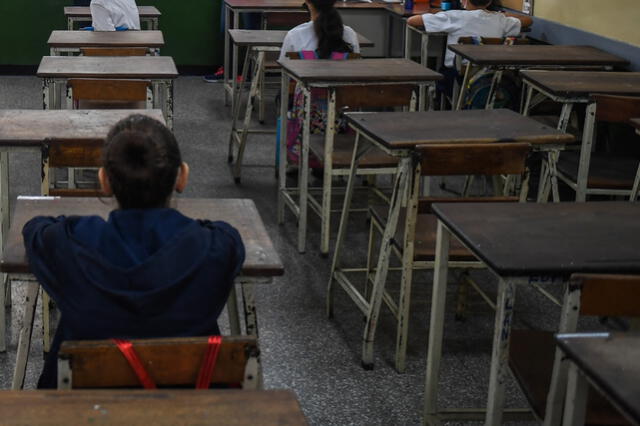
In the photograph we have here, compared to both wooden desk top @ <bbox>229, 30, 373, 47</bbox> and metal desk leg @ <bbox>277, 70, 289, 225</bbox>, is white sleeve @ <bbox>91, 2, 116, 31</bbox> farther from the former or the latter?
metal desk leg @ <bbox>277, 70, 289, 225</bbox>

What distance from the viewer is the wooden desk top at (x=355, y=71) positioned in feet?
13.4

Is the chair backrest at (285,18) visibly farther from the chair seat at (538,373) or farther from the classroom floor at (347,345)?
the chair seat at (538,373)

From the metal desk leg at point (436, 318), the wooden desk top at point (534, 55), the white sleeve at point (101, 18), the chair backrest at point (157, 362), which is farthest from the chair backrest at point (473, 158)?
the white sleeve at point (101, 18)

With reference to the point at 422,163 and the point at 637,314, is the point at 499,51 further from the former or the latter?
the point at 637,314

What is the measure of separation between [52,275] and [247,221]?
67cm

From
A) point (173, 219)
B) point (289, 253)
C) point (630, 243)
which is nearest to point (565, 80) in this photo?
point (289, 253)

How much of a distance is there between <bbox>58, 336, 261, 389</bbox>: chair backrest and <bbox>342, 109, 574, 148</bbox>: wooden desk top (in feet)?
5.05

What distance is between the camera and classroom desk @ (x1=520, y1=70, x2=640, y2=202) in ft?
12.7

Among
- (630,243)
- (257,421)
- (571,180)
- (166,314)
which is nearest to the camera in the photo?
(257,421)

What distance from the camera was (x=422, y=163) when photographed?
297 centimetres

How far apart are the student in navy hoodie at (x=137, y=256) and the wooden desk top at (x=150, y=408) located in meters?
0.34

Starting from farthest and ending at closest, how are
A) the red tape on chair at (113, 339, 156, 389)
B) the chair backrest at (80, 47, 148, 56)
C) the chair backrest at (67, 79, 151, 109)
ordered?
the chair backrest at (80, 47, 148, 56) < the chair backrest at (67, 79, 151, 109) < the red tape on chair at (113, 339, 156, 389)

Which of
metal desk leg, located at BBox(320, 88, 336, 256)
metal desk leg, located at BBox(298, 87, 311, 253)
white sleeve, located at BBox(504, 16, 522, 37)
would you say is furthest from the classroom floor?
white sleeve, located at BBox(504, 16, 522, 37)

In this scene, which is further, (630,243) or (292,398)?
(630,243)
